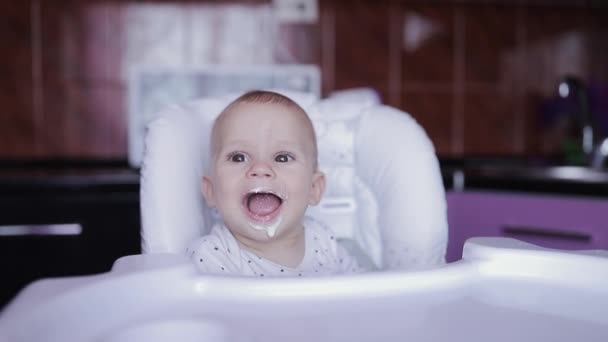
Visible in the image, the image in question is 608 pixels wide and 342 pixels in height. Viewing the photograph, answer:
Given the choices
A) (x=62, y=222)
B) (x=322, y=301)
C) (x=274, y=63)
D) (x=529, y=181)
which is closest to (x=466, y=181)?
(x=529, y=181)

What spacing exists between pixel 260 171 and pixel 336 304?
303 millimetres

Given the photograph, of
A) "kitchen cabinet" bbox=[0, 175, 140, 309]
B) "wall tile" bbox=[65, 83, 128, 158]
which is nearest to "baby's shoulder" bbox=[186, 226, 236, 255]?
"kitchen cabinet" bbox=[0, 175, 140, 309]

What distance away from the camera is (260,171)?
0.81 metres

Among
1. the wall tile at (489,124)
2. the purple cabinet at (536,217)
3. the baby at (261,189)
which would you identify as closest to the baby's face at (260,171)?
the baby at (261,189)

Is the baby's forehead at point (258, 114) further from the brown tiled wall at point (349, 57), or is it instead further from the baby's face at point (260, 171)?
the brown tiled wall at point (349, 57)

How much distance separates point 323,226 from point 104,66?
4.46ft

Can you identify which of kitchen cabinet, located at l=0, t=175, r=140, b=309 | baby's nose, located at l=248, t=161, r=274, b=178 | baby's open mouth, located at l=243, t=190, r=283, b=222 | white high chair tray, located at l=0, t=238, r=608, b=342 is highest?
baby's nose, located at l=248, t=161, r=274, b=178

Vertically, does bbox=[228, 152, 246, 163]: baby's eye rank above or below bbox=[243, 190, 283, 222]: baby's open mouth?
above

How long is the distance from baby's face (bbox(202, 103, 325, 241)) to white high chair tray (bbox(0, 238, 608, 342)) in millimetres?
230

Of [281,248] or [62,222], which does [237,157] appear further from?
[62,222]

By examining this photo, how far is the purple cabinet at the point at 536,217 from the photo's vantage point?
1.46 m

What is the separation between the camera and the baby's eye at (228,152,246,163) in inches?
33.8

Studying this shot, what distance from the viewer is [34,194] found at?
1641 mm

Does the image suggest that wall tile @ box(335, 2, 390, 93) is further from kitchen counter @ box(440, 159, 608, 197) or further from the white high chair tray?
the white high chair tray
